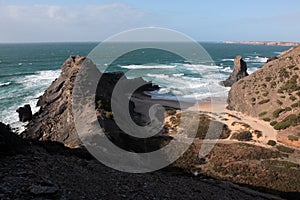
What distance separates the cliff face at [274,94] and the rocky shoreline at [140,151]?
6.39ft

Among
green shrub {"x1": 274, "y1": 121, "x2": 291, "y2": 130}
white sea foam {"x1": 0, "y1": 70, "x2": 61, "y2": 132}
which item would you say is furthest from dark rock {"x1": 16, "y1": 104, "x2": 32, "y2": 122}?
green shrub {"x1": 274, "y1": 121, "x2": 291, "y2": 130}

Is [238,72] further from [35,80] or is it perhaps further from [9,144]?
[9,144]

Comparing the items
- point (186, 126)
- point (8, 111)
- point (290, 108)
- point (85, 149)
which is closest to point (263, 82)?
point (290, 108)

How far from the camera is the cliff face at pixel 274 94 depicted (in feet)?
125

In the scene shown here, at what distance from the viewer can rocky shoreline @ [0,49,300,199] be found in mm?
13273

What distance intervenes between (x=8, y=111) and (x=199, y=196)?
40.0 meters

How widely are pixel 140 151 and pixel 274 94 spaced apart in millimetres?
26187

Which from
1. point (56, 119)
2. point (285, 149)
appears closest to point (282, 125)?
point (285, 149)

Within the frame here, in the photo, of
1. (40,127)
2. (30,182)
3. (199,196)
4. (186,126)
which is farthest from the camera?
(186,126)

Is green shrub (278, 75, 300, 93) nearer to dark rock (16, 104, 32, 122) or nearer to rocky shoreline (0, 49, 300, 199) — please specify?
rocky shoreline (0, 49, 300, 199)

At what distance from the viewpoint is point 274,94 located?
144 ft

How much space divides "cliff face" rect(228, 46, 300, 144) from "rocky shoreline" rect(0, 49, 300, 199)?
195 cm

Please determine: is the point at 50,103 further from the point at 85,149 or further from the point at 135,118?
the point at 85,149

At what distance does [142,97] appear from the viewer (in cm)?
5838
